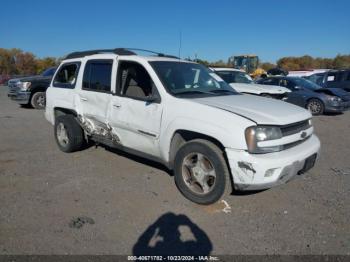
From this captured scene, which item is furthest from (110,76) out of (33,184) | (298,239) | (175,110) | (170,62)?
(298,239)

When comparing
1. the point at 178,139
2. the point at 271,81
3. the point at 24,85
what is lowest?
the point at 24,85

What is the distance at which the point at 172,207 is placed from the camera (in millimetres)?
3920

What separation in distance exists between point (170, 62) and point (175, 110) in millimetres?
1185

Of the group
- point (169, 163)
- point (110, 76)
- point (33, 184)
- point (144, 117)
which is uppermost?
point (110, 76)

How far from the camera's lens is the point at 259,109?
3945 millimetres

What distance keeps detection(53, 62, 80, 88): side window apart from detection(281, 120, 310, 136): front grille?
3.79m

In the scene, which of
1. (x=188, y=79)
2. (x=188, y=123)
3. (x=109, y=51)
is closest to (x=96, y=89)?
(x=109, y=51)

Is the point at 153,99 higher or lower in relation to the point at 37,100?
higher

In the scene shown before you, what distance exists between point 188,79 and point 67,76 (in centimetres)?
263

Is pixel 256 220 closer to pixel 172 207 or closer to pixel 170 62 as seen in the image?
pixel 172 207

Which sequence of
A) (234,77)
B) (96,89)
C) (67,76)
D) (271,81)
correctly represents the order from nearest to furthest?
1. (96,89)
2. (67,76)
3. (234,77)
4. (271,81)

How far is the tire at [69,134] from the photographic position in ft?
19.1

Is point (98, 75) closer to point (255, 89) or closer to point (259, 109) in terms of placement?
point (259, 109)

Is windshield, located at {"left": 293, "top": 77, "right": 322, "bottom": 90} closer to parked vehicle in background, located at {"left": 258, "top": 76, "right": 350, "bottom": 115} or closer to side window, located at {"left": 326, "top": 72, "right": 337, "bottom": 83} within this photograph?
parked vehicle in background, located at {"left": 258, "top": 76, "right": 350, "bottom": 115}
